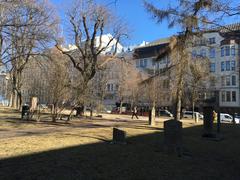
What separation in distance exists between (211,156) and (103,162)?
15.7 feet

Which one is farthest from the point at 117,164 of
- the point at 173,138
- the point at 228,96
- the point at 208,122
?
the point at 228,96

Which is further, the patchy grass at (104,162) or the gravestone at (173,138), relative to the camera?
the gravestone at (173,138)

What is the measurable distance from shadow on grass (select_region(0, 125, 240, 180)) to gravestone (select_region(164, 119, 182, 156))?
1.21 ft

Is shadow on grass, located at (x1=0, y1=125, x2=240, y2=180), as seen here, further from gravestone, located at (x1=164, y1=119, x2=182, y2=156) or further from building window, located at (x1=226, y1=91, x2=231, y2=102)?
building window, located at (x1=226, y1=91, x2=231, y2=102)

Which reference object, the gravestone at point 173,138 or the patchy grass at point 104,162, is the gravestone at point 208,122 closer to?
the patchy grass at point 104,162

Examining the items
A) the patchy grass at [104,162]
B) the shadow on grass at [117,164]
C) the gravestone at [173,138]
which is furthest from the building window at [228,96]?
the gravestone at [173,138]

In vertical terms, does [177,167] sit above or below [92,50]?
below

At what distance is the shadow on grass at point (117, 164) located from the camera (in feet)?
25.0

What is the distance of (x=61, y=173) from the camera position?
751cm

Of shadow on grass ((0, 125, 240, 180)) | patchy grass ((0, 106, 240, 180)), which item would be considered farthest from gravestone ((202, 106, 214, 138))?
shadow on grass ((0, 125, 240, 180))

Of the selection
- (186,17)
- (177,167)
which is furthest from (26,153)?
(186,17)

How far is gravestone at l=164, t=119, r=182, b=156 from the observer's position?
38.3 ft

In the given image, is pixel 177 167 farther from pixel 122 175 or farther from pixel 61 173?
pixel 61 173

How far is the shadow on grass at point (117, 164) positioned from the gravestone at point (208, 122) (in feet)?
18.5
